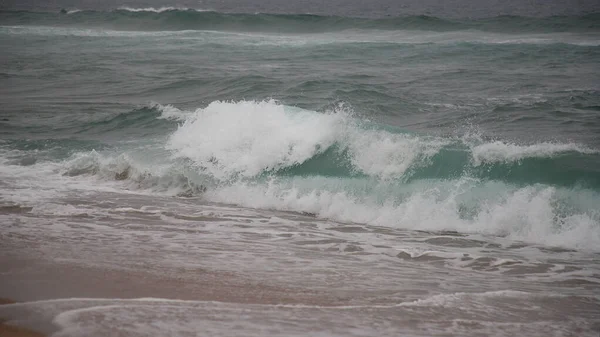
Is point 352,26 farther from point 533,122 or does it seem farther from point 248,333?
point 248,333

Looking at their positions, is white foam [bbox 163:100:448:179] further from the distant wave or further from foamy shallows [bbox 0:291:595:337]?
the distant wave

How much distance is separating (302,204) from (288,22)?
38.9 m

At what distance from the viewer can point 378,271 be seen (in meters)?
7.03

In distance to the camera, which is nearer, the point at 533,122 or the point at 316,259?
the point at 316,259

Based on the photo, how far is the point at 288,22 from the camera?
157 feet

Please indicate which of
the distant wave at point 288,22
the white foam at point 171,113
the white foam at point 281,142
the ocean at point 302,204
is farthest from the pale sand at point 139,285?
the distant wave at point 288,22


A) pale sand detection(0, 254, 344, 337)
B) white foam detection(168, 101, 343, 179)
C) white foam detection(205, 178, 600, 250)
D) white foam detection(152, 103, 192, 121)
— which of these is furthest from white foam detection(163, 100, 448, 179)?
pale sand detection(0, 254, 344, 337)

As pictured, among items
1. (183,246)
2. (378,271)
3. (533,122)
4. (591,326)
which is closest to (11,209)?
(183,246)

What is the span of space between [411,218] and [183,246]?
10.7 ft

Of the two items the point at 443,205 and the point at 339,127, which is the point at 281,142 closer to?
the point at 339,127

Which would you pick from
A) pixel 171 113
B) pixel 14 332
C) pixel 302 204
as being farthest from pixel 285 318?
pixel 171 113

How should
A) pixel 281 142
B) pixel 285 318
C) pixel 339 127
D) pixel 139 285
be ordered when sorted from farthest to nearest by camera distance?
pixel 281 142 → pixel 339 127 → pixel 139 285 → pixel 285 318

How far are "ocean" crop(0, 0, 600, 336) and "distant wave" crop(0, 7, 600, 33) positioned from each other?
19125mm

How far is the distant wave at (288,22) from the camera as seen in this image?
134ft
